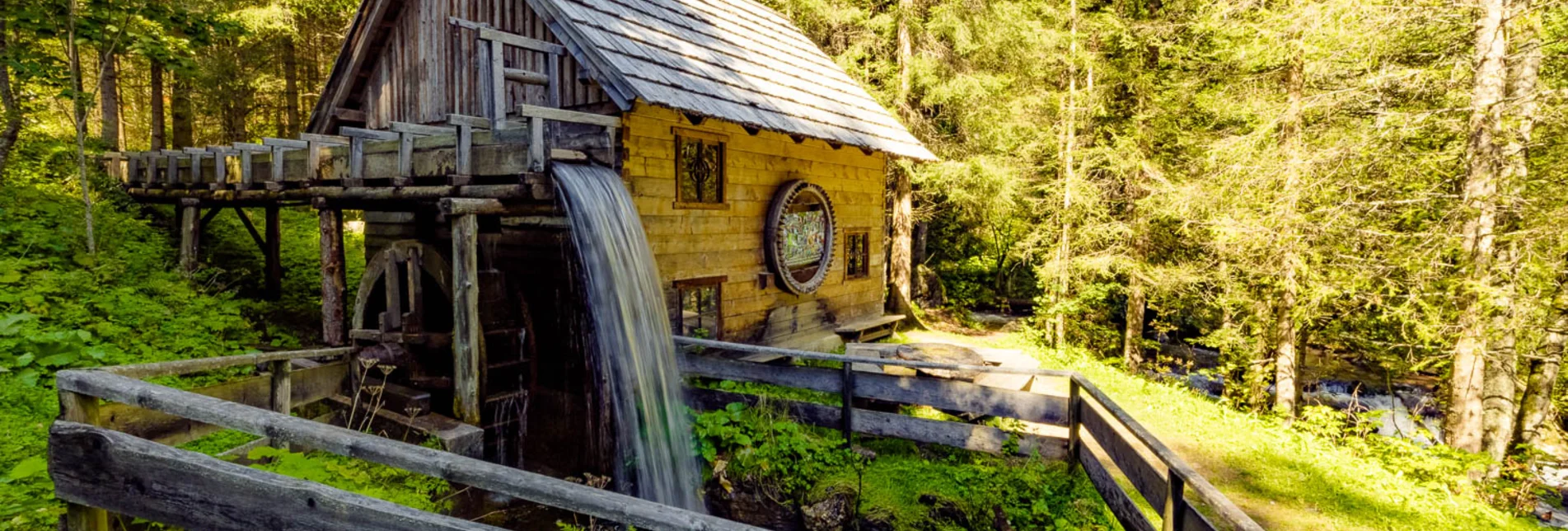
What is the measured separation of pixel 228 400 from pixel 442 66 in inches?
234

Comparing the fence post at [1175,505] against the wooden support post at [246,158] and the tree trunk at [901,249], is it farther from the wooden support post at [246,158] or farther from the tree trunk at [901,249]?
the tree trunk at [901,249]

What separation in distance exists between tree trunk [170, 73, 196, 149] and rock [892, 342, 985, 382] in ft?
60.0

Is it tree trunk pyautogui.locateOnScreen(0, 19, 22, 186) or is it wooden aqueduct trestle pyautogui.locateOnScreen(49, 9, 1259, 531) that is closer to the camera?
wooden aqueduct trestle pyautogui.locateOnScreen(49, 9, 1259, 531)

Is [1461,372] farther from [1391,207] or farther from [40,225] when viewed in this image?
[40,225]

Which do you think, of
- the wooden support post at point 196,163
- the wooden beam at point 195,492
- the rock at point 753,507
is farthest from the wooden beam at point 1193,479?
the wooden support post at point 196,163

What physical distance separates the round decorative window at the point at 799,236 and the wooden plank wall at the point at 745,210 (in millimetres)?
178

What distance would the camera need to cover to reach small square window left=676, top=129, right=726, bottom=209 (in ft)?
30.0

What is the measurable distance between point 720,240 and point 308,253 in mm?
10076

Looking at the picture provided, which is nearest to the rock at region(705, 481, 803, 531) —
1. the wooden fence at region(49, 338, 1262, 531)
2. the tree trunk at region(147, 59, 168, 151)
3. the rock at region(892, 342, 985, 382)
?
the rock at region(892, 342, 985, 382)

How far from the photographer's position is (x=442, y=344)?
8570mm

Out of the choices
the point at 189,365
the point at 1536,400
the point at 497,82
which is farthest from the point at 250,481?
the point at 1536,400

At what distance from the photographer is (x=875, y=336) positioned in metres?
14.2

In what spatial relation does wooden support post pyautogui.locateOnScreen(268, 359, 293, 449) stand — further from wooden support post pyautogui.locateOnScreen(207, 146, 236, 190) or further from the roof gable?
wooden support post pyautogui.locateOnScreen(207, 146, 236, 190)

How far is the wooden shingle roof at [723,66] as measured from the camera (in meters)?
7.88
